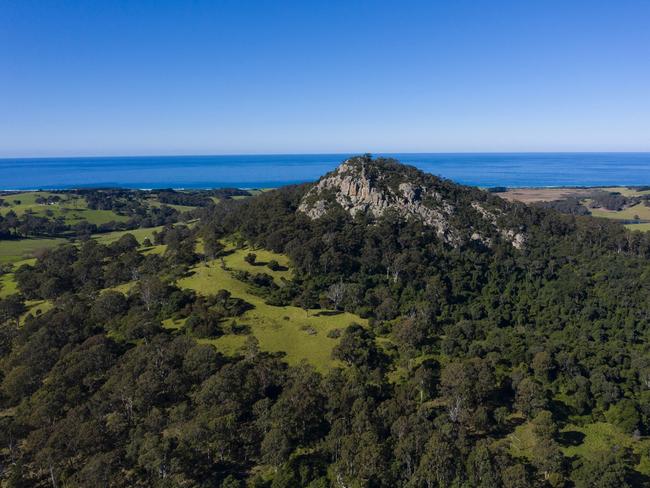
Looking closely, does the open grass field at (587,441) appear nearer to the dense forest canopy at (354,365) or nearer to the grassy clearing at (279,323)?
the dense forest canopy at (354,365)

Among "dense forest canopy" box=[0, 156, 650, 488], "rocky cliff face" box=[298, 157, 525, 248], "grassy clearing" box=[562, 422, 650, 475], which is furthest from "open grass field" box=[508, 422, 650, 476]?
"rocky cliff face" box=[298, 157, 525, 248]

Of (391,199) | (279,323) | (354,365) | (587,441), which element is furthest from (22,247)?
(587,441)

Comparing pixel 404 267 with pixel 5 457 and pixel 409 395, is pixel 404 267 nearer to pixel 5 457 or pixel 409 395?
pixel 409 395

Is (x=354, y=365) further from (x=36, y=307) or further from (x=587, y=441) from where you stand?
(x=36, y=307)

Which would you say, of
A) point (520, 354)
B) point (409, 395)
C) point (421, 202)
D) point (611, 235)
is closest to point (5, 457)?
point (409, 395)

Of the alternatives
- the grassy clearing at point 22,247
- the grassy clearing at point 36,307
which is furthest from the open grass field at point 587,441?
the grassy clearing at point 22,247

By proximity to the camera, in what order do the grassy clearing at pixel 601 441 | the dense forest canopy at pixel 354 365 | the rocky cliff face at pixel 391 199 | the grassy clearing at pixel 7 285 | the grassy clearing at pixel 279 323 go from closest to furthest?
the dense forest canopy at pixel 354 365 → the grassy clearing at pixel 601 441 → the grassy clearing at pixel 279 323 → the grassy clearing at pixel 7 285 → the rocky cliff face at pixel 391 199

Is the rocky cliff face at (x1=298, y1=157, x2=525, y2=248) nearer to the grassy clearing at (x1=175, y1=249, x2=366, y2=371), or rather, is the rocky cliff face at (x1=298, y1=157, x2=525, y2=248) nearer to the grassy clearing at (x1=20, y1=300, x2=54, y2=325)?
the grassy clearing at (x1=175, y1=249, x2=366, y2=371)

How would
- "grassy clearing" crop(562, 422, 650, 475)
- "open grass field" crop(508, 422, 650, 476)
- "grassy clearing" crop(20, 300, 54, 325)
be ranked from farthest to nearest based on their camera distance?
1. "grassy clearing" crop(20, 300, 54, 325)
2. "grassy clearing" crop(562, 422, 650, 475)
3. "open grass field" crop(508, 422, 650, 476)
